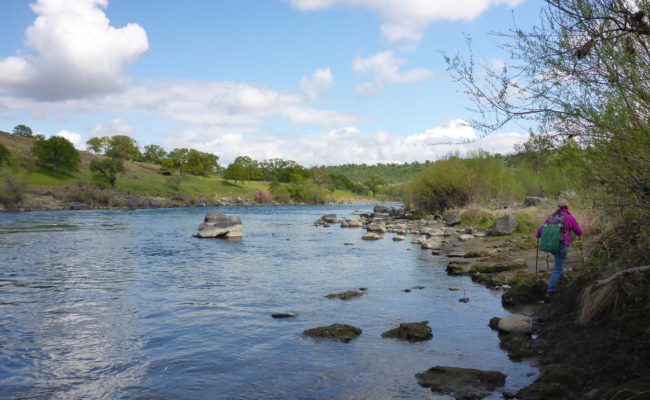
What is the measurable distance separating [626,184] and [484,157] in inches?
1926

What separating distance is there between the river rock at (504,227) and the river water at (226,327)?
8.98 metres

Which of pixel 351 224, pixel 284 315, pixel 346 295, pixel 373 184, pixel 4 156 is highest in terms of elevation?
pixel 4 156

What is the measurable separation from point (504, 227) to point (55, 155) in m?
91.2

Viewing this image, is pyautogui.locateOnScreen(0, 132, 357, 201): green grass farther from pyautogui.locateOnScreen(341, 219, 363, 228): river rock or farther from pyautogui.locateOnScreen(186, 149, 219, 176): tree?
pyautogui.locateOnScreen(341, 219, 363, 228): river rock

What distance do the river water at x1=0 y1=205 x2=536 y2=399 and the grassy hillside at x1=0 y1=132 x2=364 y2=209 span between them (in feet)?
195

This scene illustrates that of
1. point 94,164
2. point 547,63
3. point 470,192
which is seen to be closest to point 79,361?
point 547,63

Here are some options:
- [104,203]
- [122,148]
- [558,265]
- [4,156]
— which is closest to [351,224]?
[558,265]

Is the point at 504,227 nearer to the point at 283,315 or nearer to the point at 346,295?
the point at 346,295

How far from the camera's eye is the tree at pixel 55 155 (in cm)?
9462

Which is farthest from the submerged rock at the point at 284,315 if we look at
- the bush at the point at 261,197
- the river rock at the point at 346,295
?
the bush at the point at 261,197

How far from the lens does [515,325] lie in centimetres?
1030

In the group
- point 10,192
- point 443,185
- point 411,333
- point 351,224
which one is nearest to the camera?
point 411,333

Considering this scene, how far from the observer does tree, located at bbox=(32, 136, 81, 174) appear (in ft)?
310

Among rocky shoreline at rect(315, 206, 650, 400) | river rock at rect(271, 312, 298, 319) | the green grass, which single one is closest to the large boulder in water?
rocky shoreline at rect(315, 206, 650, 400)
